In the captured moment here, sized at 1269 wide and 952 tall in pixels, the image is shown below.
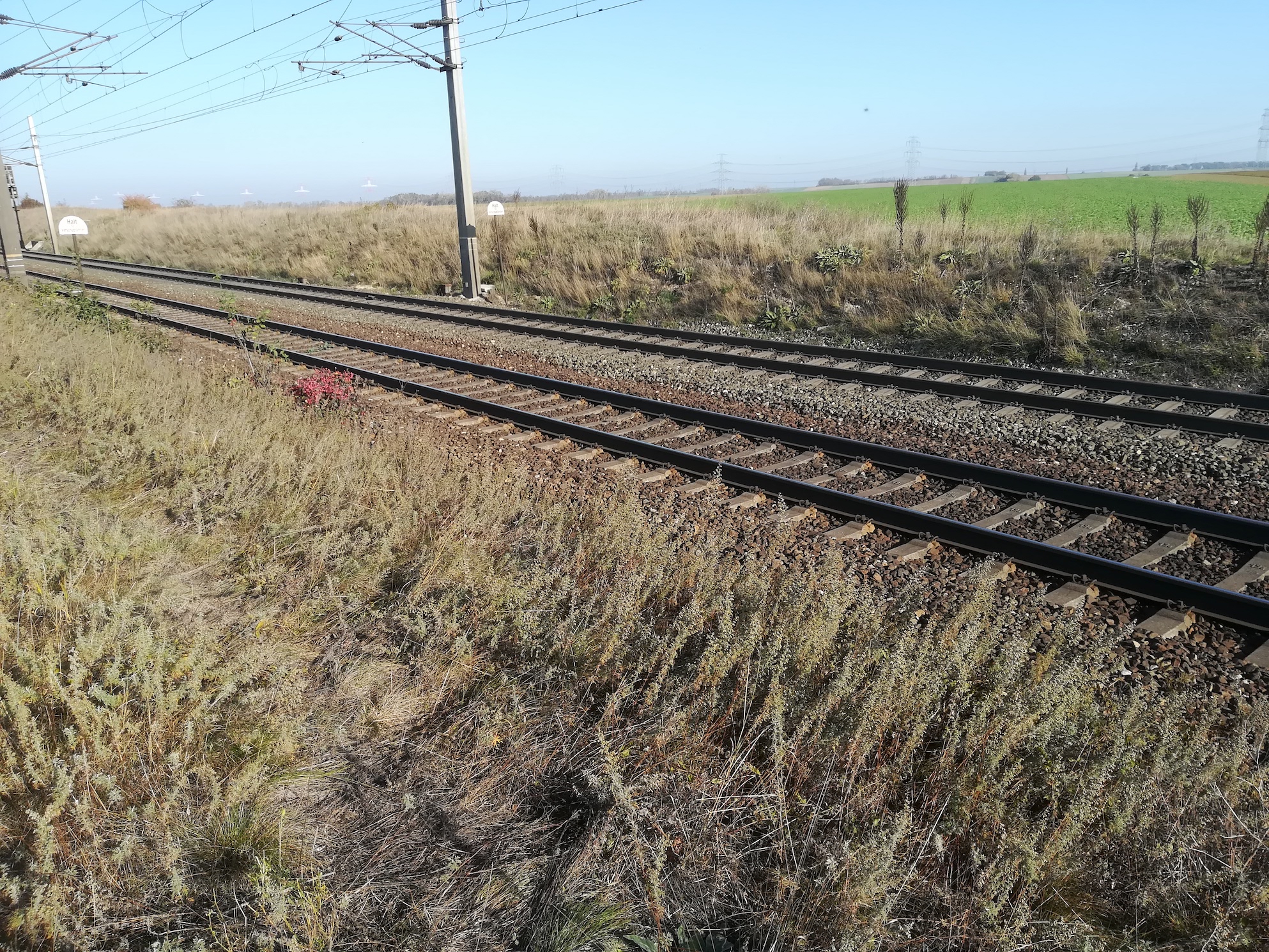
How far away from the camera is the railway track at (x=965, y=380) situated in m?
8.70

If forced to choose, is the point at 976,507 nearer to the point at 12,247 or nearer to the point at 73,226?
the point at 12,247

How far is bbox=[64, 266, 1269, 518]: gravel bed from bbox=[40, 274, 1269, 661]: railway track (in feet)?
2.59

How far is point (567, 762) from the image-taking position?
10.7 ft

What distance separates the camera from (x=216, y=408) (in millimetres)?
7844

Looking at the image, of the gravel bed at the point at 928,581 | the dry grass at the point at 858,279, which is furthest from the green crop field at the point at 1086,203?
the gravel bed at the point at 928,581

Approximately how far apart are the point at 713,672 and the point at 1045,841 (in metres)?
1.48

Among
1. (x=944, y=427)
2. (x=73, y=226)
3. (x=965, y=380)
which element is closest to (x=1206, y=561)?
(x=944, y=427)

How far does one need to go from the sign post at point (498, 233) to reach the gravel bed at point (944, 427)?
967cm

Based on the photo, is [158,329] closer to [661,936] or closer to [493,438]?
[493,438]

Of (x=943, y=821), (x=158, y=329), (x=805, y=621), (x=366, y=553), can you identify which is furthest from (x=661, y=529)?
(x=158, y=329)

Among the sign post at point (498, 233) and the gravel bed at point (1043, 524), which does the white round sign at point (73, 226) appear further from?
the gravel bed at point (1043, 524)

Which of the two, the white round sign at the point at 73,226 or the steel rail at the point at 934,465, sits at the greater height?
the white round sign at the point at 73,226

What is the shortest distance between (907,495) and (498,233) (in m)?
20.4

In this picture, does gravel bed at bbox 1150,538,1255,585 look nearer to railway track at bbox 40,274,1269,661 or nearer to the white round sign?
railway track at bbox 40,274,1269,661
